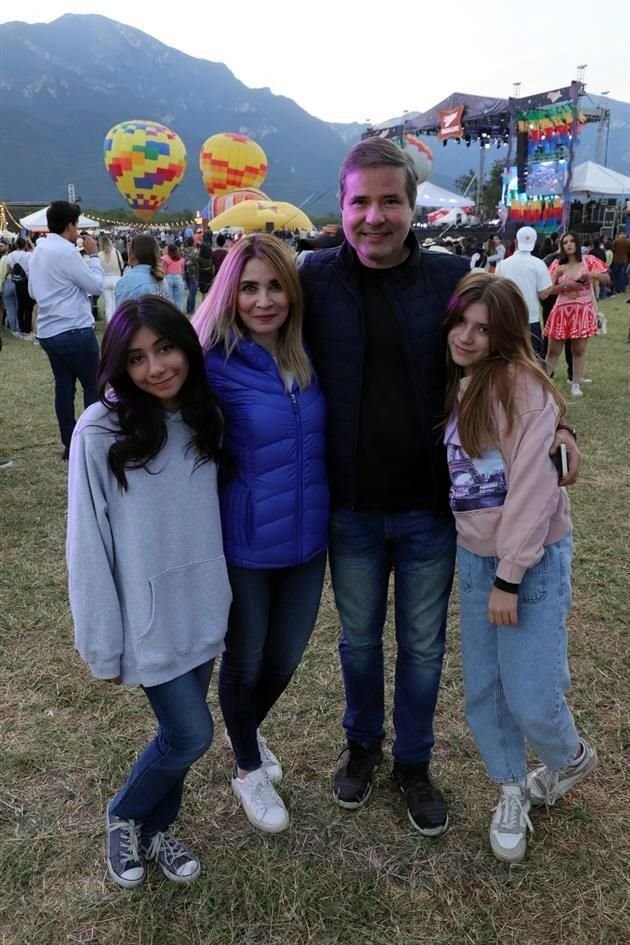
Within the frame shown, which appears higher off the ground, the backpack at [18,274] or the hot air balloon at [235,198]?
the hot air balloon at [235,198]

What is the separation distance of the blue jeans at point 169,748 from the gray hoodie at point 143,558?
59 millimetres

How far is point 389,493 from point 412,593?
31cm

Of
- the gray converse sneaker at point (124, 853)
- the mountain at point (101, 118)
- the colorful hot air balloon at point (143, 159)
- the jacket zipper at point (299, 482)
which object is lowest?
the gray converse sneaker at point (124, 853)

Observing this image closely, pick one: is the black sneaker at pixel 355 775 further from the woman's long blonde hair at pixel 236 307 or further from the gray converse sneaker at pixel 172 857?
the woman's long blonde hair at pixel 236 307

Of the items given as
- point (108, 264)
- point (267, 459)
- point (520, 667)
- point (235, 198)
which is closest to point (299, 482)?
point (267, 459)

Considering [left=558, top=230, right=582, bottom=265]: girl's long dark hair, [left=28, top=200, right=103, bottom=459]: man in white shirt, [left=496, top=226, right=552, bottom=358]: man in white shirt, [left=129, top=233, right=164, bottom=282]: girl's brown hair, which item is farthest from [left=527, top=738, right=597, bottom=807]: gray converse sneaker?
[left=558, top=230, right=582, bottom=265]: girl's long dark hair

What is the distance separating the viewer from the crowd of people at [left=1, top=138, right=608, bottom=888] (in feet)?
4.61

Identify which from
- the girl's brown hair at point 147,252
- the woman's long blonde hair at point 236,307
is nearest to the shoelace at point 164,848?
the woman's long blonde hair at point 236,307

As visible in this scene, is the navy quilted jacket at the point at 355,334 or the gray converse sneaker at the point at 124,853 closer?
the navy quilted jacket at the point at 355,334

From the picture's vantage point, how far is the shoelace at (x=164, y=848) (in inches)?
68.5

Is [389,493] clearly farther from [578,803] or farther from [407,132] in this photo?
[407,132]

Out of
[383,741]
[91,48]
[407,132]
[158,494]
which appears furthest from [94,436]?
[91,48]

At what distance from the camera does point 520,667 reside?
161 cm

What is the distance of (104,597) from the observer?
4.55 feet
